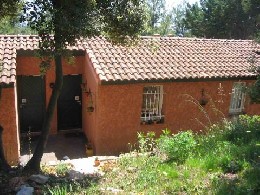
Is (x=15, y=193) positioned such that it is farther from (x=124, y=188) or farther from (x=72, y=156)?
(x=72, y=156)

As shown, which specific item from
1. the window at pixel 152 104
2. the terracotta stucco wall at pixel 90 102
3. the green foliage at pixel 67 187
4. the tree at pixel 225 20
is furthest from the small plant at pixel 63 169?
the tree at pixel 225 20

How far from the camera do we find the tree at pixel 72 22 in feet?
20.0

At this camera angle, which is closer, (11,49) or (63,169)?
(63,169)

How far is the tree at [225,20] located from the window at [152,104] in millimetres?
24800

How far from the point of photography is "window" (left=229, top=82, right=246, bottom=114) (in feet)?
43.5

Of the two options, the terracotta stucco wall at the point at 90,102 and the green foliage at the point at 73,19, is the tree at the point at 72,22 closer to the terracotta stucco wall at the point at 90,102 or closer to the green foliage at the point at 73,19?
the green foliage at the point at 73,19

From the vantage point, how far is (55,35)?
249 inches

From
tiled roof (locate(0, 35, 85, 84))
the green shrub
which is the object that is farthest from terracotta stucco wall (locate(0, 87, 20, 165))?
the green shrub

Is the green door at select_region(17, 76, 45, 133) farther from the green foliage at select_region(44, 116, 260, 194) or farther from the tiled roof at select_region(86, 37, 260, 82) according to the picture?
the green foliage at select_region(44, 116, 260, 194)

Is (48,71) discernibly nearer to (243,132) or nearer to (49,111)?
(49,111)

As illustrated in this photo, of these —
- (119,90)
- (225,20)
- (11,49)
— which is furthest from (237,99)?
(225,20)

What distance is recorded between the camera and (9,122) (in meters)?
9.89

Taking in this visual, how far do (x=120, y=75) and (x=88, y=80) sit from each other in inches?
68.8

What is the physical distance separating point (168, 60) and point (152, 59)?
0.68 m
